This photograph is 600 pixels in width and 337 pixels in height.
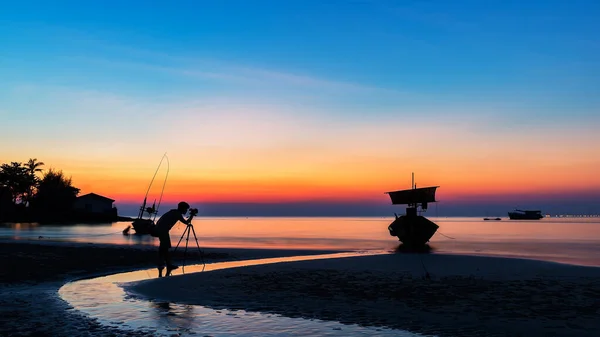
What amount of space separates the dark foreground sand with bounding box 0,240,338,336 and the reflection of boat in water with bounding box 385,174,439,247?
23.9m

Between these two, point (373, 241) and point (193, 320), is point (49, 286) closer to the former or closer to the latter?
point (193, 320)

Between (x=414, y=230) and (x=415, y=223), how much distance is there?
2.94 feet

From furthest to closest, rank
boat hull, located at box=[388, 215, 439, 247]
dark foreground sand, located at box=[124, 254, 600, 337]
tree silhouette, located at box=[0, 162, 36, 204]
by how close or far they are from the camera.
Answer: tree silhouette, located at box=[0, 162, 36, 204] → boat hull, located at box=[388, 215, 439, 247] → dark foreground sand, located at box=[124, 254, 600, 337]

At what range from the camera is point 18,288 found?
15.1m

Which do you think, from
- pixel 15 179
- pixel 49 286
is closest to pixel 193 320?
pixel 49 286

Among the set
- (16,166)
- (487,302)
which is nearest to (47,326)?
(487,302)

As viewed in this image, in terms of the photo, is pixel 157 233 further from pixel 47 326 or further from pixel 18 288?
pixel 47 326

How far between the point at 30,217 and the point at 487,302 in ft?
427

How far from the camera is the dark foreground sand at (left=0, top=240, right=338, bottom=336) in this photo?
31.1 ft

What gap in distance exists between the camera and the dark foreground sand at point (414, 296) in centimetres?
1047

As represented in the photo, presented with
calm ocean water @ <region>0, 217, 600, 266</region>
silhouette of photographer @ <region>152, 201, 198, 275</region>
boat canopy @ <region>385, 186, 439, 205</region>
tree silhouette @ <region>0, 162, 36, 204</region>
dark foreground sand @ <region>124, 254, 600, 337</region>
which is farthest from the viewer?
tree silhouette @ <region>0, 162, 36, 204</region>

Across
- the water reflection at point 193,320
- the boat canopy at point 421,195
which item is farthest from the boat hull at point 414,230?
the water reflection at point 193,320

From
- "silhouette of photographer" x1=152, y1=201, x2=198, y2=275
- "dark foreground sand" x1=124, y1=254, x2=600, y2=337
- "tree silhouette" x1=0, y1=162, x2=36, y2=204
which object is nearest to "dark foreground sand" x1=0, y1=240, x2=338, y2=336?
"silhouette of photographer" x1=152, y1=201, x2=198, y2=275

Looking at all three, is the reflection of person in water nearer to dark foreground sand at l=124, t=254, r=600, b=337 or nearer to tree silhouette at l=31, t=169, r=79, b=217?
dark foreground sand at l=124, t=254, r=600, b=337
